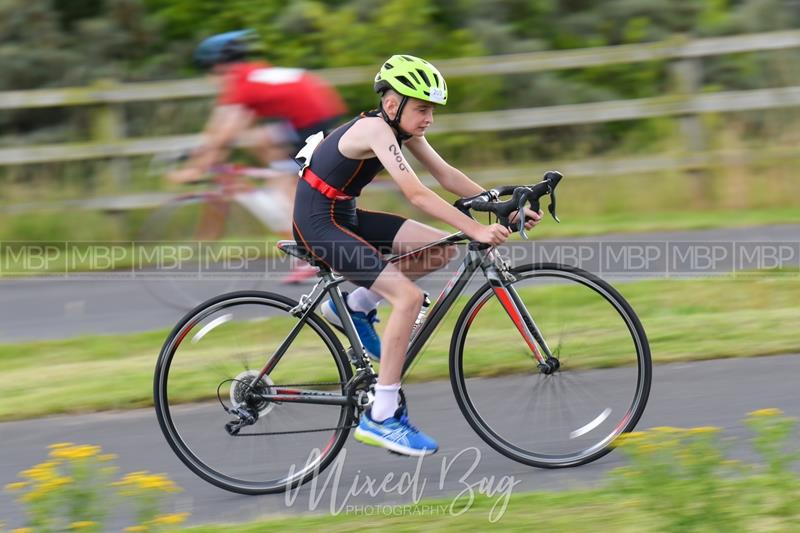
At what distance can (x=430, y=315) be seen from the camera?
17.6ft

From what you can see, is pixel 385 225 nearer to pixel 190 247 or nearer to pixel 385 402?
pixel 385 402

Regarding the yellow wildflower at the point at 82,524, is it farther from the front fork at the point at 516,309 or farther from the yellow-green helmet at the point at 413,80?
the yellow-green helmet at the point at 413,80

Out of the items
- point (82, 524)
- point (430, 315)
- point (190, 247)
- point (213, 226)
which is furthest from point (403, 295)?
point (190, 247)

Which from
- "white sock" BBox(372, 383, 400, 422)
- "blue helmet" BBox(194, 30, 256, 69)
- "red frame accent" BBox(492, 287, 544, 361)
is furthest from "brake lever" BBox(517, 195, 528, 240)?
"blue helmet" BBox(194, 30, 256, 69)

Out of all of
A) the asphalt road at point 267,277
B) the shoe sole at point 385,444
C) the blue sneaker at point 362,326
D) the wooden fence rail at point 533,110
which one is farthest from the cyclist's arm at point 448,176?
the wooden fence rail at point 533,110

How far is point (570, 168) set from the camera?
12.1m

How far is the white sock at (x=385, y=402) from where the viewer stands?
5262 millimetres

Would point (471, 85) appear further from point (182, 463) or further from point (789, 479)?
point (789, 479)

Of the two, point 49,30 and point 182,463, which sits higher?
point 49,30

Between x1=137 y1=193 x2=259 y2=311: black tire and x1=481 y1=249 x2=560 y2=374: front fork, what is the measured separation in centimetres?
440

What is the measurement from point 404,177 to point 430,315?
2.27 feet

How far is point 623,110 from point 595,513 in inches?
315

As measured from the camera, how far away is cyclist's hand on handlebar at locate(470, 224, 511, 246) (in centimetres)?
510

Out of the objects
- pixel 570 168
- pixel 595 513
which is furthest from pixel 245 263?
pixel 595 513
